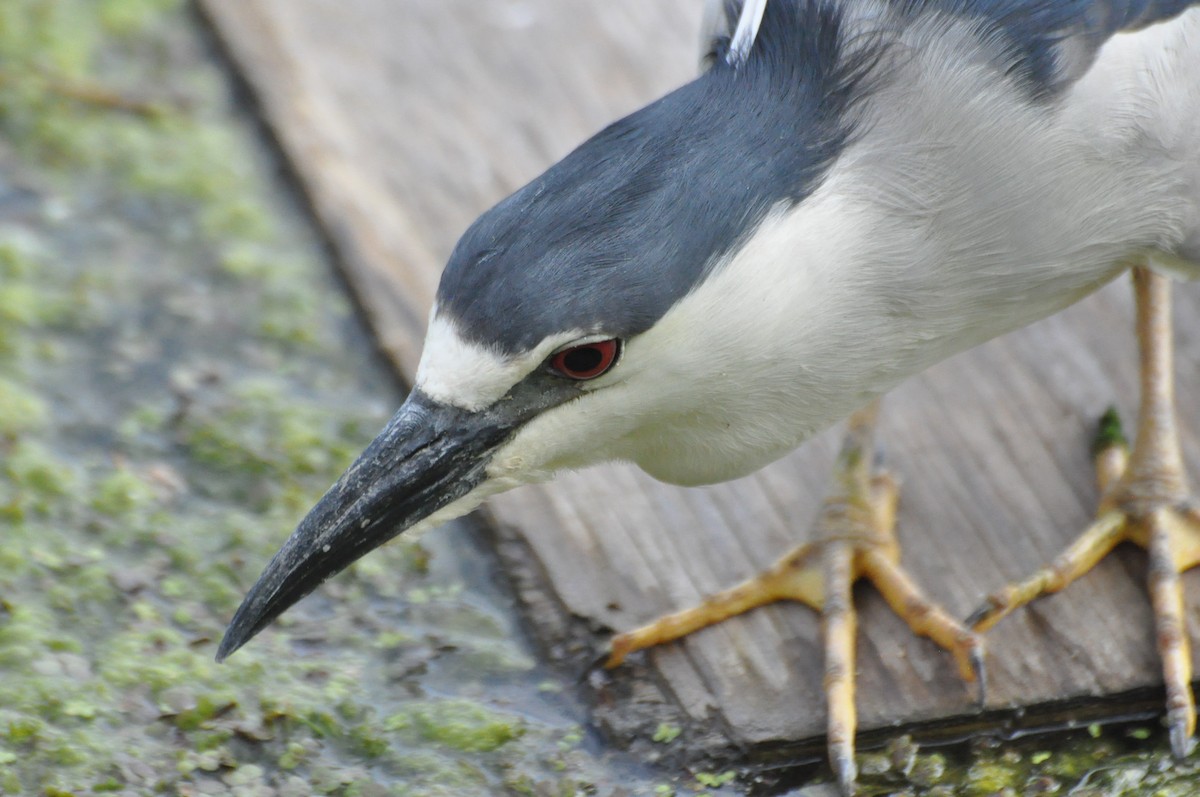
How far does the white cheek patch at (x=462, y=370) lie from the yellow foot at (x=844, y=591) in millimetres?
592

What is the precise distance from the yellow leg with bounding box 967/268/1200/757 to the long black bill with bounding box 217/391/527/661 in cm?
88

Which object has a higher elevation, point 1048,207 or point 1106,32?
point 1106,32

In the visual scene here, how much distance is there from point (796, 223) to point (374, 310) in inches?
51.6

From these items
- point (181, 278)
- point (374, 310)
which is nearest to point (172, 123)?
point (181, 278)

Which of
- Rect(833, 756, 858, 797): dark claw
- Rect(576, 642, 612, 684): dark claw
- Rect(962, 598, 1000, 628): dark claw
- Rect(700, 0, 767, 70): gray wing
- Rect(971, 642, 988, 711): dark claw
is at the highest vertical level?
Rect(700, 0, 767, 70): gray wing

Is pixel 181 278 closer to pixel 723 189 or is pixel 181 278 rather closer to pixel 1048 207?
pixel 723 189

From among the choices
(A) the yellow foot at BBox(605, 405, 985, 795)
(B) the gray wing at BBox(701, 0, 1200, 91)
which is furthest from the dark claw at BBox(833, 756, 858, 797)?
(B) the gray wing at BBox(701, 0, 1200, 91)

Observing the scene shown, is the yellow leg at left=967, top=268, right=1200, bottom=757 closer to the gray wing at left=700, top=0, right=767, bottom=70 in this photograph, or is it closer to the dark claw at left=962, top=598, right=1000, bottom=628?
the dark claw at left=962, top=598, right=1000, bottom=628

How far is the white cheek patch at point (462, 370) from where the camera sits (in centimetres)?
188

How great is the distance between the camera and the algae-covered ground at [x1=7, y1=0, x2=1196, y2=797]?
220 centimetres

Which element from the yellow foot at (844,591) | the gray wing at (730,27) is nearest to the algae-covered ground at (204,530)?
the yellow foot at (844,591)

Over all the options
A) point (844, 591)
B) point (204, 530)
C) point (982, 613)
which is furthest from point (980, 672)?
point (204, 530)

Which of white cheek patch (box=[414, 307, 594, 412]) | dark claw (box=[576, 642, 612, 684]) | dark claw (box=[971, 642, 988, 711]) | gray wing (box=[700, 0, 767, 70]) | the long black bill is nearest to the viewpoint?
white cheek patch (box=[414, 307, 594, 412])

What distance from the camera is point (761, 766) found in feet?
7.27
